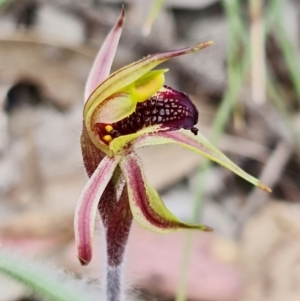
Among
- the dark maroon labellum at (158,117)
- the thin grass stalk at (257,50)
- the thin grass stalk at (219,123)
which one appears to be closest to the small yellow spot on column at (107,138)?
the dark maroon labellum at (158,117)

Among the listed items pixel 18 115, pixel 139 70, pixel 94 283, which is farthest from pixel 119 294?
pixel 18 115

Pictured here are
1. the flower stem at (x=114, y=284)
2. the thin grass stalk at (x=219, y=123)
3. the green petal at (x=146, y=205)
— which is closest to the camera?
the green petal at (x=146, y=205)

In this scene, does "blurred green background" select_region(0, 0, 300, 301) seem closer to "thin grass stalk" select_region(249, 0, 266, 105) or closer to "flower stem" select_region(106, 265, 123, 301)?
"thin grass stalk" select_region(249, 0, 266, 105)

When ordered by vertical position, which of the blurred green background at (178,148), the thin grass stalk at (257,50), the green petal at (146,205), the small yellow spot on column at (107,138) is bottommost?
the blurred green background at (178,148)

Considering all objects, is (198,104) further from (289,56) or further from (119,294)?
(119,294)

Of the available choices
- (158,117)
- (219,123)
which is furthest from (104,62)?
(219,123)

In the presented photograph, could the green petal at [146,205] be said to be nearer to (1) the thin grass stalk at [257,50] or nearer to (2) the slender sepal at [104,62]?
(2) the slender sepal at [104,62]

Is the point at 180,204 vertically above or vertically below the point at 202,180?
below
